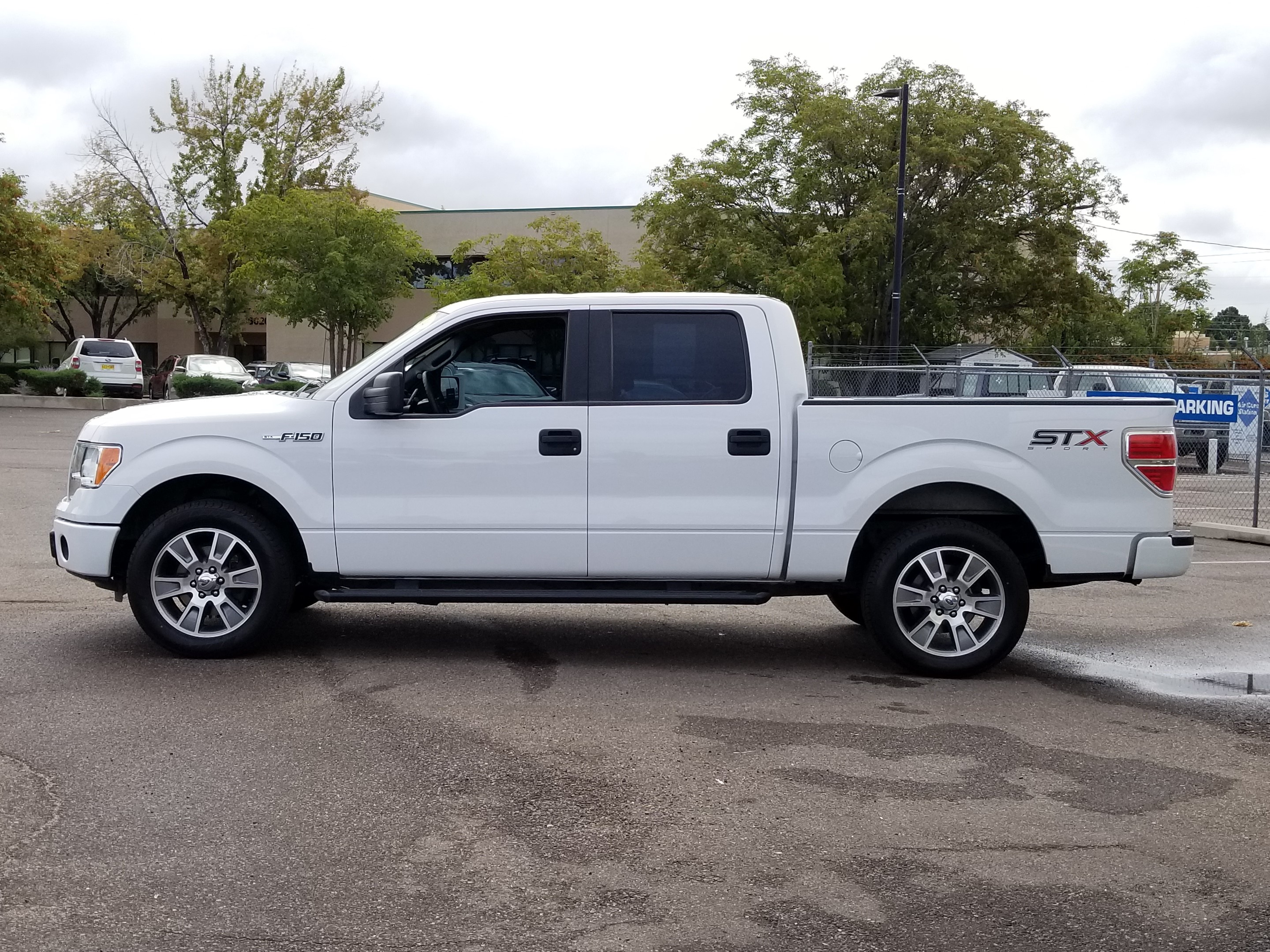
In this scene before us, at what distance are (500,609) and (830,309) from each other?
3003 centimetres

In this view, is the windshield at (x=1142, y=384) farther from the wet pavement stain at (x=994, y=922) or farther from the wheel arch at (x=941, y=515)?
the wet pavement stain at (x=994, y=922)

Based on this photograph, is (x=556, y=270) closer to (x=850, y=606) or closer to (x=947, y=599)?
(x=850, y=606)

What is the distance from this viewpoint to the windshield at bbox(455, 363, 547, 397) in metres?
7.15

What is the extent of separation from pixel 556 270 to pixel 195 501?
30417 mm

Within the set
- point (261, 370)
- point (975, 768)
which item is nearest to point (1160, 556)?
point (975, 768)

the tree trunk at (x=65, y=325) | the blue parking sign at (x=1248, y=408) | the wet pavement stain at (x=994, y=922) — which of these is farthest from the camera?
the tree trunk at (x=65, y=325)

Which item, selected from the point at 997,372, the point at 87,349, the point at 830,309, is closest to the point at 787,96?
the point at 830,309

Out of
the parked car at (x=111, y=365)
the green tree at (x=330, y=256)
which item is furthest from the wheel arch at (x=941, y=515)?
the green tree at (x=330, y=256)

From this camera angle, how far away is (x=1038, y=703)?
668 centimetres

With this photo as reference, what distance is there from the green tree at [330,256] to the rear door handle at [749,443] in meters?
35.1

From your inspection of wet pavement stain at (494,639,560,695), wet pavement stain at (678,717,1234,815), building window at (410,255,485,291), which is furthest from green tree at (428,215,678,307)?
wet pavement stain at (678,717,1234,815)

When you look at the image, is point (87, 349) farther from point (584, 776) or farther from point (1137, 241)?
point (1137, 241)

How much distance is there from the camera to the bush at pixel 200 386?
34156 mm

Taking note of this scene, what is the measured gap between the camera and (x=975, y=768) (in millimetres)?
5449
